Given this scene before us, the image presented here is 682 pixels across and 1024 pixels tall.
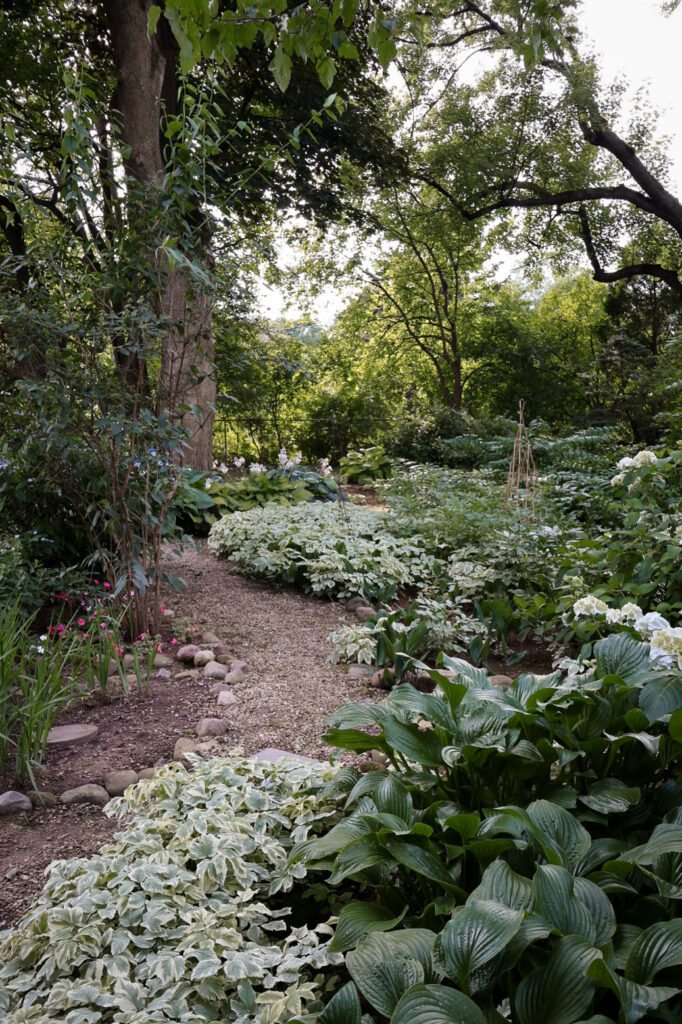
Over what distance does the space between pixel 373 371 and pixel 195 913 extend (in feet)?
46.1

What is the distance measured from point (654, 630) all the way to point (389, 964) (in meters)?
1.29

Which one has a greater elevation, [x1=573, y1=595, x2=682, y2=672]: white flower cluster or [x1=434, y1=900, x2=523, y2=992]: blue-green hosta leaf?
[x1=573, y1=595, x2=682, y2=672]: white flower cluster

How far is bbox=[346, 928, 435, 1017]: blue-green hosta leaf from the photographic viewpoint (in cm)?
104

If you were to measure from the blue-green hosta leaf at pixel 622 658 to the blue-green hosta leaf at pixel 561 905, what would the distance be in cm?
66

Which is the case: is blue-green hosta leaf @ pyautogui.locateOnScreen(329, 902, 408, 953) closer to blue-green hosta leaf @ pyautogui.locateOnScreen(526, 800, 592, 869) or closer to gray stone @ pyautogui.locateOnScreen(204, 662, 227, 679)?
blue-green hosta leaf @ pyautogui.locateOnScreen(526, 800, 592, 869)

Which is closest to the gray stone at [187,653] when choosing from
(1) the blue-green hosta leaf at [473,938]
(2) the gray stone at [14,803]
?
(2) the gray stone at [14,803]

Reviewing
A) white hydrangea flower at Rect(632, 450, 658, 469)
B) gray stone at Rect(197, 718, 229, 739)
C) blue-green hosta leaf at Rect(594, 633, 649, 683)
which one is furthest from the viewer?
white hydrangea flower at Rect(632, 450, 658, 469)

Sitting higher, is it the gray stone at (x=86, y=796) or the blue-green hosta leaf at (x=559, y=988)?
the blue-green hosta leaf at (x=559, y=988)

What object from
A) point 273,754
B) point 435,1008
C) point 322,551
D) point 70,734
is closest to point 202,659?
point 70,734

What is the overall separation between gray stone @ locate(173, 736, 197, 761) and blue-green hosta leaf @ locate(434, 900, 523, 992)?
159 centimetres

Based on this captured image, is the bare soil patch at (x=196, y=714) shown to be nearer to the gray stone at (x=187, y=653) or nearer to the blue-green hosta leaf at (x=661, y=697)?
the gray stone at (x=187, y=653)

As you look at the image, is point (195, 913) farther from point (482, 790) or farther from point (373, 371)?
point (373, 371)

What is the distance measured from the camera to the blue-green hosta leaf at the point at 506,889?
114 cm

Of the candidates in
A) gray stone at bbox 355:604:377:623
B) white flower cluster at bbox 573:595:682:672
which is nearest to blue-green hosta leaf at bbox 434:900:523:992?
white flower cluster at bbox 573:595:682:672
